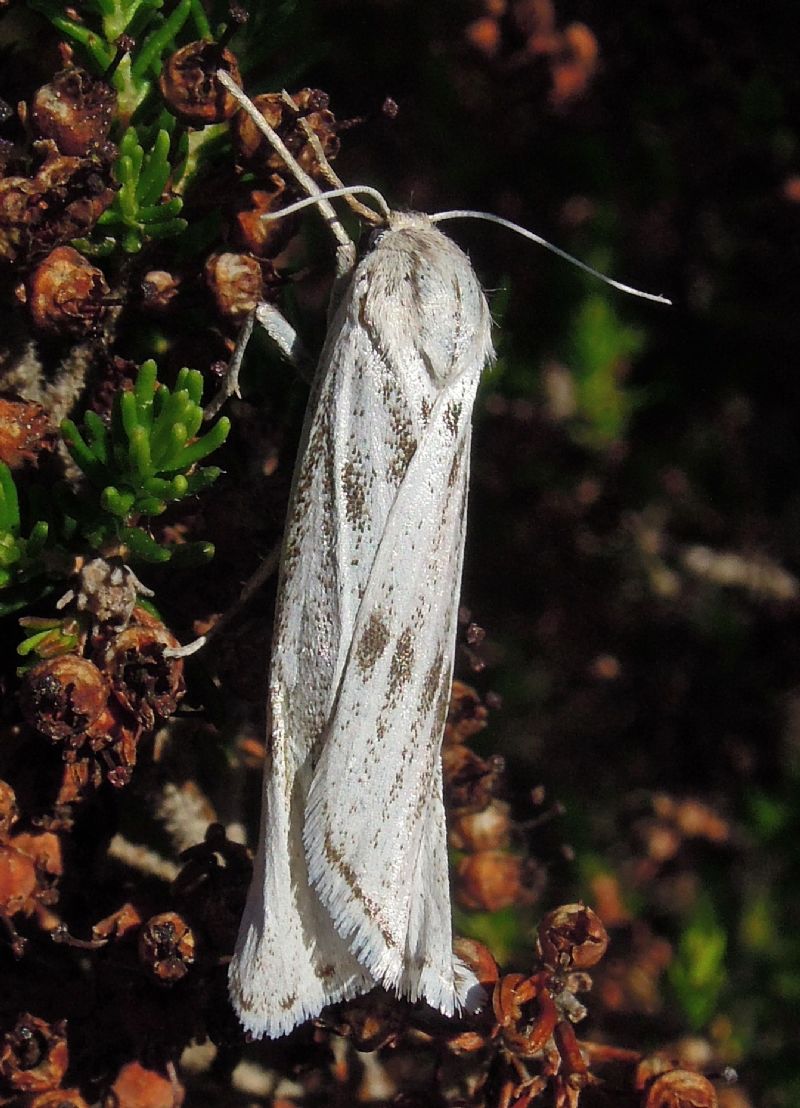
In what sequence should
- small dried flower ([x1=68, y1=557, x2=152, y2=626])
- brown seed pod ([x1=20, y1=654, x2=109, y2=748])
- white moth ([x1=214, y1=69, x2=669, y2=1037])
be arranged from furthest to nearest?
white moth ([x1=214, y1=69, x2=669, y2=1037])
small dried flower ([x1=68, y1=557, x2=152, y2=626])
brown seed pod ([x1=20, y1=654, x2=109, y2=748])

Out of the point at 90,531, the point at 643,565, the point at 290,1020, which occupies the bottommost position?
the point at 643,565

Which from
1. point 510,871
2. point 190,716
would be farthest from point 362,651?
point 510,871

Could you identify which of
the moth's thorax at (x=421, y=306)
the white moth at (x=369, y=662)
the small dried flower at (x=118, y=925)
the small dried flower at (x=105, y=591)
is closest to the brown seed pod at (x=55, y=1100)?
the small dried flower at (x=118, y=925)

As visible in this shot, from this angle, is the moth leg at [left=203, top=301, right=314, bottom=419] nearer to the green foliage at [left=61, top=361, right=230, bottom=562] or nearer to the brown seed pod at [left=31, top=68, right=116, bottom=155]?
→ the green foliage at [left=61, top=361, right=230, bottom=562]

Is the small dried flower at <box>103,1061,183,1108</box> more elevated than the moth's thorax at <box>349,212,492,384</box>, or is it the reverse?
the moth's thorax at <box>349,212,492,384</box>

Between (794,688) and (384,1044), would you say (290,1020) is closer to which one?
(384,1044)

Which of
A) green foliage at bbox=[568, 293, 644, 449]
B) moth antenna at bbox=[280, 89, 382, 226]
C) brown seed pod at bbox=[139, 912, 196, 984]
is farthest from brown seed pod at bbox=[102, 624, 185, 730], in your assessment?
green foliage at bbox=[568, 293, 644, 449]

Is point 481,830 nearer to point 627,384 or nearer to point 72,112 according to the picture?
point 627,384

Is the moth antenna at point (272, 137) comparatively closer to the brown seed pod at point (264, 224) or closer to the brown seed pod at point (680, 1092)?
the brown seed pod at point (264, 224)
